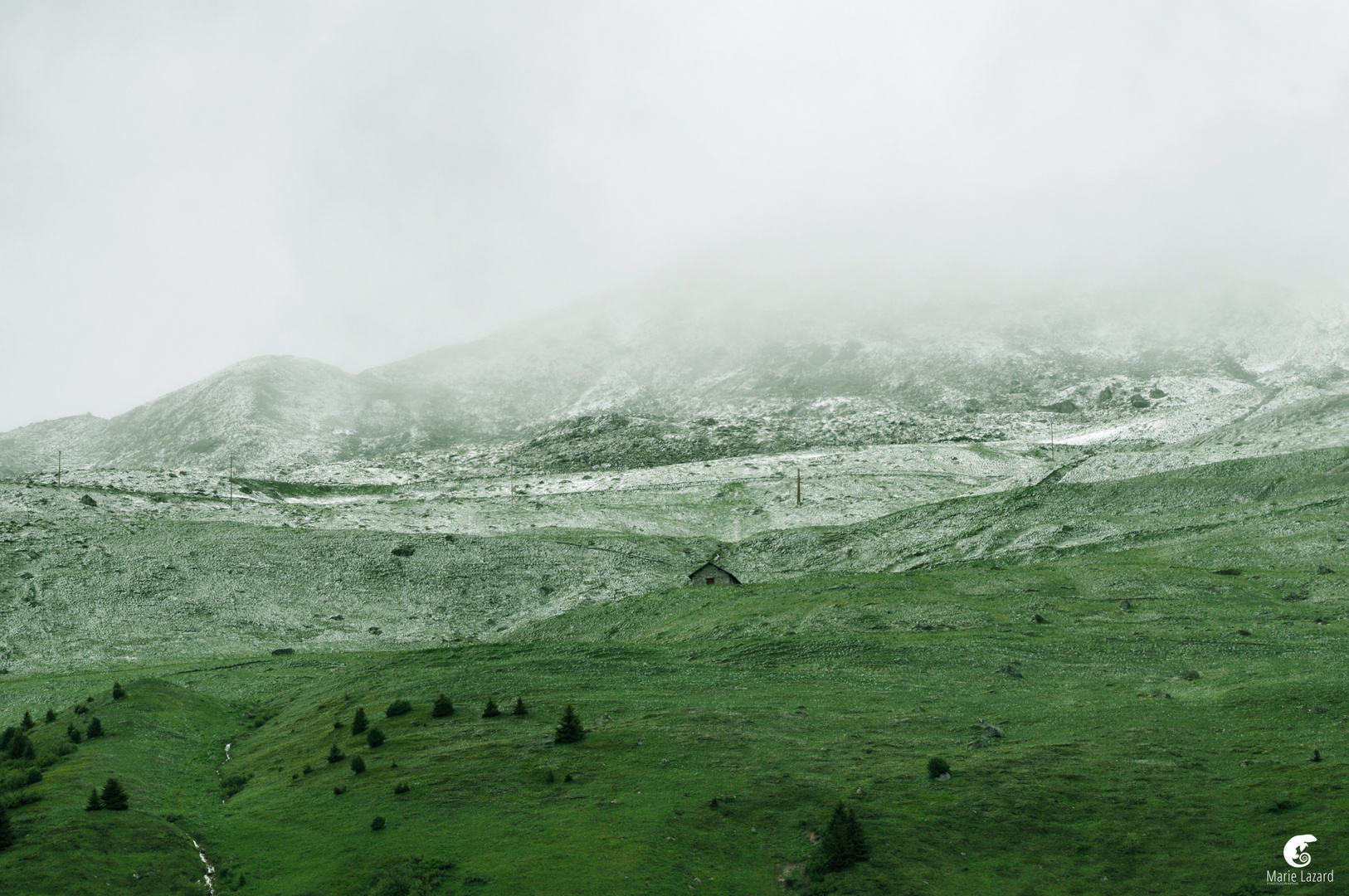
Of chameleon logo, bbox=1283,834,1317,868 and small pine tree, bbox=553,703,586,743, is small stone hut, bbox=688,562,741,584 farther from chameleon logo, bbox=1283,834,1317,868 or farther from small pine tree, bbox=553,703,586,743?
chameleon logo, bbox=1283,834,1317,868

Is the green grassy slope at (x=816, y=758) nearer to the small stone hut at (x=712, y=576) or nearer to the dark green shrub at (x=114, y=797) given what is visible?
the dark green shrub at (x=114, y=797)

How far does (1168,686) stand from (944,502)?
7262 cm

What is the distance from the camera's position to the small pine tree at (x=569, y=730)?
130 feet

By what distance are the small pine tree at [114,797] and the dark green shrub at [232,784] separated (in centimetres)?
590

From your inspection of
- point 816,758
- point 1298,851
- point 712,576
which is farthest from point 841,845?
point 712,576

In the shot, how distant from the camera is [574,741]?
39500 millimetres

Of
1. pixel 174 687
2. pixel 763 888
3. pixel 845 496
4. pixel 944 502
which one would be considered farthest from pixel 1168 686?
→ pixel 845 496

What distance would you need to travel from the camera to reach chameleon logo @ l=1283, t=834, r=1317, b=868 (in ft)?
79.7

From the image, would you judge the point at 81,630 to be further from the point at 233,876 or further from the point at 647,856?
the point at 647,856

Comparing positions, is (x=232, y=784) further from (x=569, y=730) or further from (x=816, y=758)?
(x=816, y=758)

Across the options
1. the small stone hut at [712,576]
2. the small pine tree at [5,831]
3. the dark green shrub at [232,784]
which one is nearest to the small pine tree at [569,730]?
the dark green shrub at [232,784]

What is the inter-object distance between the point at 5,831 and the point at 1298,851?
39465 millimetres

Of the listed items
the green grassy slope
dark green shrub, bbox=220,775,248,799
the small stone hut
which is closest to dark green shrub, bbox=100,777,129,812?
the green grassy slope

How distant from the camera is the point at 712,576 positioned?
309 ft
